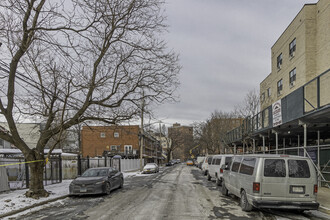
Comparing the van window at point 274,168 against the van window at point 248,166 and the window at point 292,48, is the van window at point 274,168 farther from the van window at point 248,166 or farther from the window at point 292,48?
the window at point 292,48

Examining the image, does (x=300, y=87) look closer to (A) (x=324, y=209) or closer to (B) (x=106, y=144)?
(A) (x=324, y=209)

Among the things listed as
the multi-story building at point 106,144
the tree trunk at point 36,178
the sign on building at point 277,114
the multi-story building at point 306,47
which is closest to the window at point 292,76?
the multi-story building at point 306,47

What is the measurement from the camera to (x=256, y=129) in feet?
74.3

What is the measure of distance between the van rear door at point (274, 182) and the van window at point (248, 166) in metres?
0.55

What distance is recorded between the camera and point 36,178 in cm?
1312

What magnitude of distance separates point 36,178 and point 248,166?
30.9ft

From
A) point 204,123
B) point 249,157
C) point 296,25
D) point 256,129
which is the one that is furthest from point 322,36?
point 204,123

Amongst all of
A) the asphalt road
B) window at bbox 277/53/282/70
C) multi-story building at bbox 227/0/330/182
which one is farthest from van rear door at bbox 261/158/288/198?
window at bbox 277/53/282/70

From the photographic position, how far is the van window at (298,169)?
27.6ft

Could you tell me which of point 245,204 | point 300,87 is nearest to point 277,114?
point 300,87

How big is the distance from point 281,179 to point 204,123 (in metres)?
50.7

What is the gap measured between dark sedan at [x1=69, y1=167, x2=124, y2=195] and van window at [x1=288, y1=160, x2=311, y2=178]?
844 cm

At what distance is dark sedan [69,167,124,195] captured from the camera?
13.2 meters

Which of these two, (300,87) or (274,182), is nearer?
(274,182)
